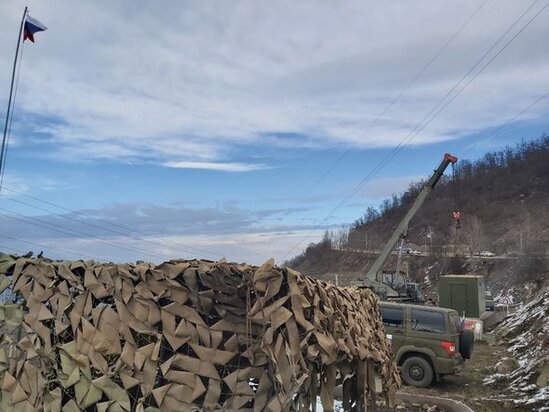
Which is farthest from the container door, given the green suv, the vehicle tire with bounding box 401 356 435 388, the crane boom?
the vehicle tire with bounding box 401 356 435 388

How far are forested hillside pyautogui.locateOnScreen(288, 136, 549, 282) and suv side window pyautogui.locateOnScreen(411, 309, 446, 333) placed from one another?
58508 mm

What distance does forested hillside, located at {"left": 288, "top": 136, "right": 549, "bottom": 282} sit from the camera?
81.6 m

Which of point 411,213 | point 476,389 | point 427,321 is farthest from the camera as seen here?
point 411,213

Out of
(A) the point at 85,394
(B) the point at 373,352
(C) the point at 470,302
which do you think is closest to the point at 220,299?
(A) the point at 85,394

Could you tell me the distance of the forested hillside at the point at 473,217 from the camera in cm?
8156

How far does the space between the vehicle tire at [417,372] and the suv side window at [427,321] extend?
0.70 metres

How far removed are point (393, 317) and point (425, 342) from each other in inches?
36.7

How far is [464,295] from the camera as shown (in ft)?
96.5

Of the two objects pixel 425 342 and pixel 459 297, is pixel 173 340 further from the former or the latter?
pixel 459 297

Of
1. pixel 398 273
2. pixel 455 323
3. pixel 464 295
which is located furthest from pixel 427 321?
pixel 464 295

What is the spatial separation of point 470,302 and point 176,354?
2774 centimetres

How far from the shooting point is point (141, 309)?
3930 millimetres

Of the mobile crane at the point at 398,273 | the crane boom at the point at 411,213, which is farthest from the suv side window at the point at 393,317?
the crane boom at the point at 411,213

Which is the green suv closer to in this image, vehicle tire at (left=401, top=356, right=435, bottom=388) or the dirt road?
vehicle tire at (left=401, top=356, right=435, bottom=388)
